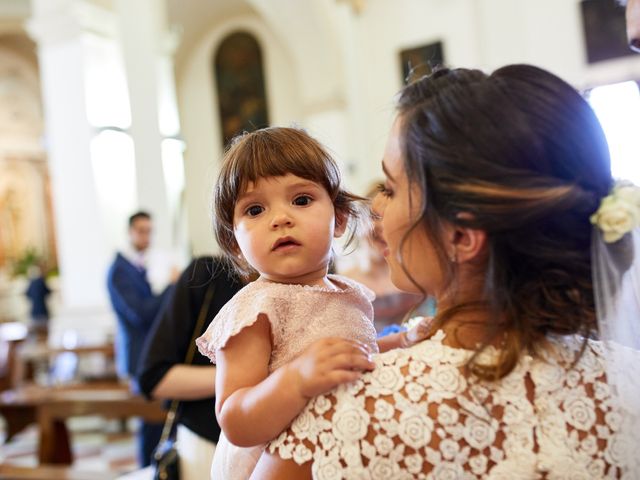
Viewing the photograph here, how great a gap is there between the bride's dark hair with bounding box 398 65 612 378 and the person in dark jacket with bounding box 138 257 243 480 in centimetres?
130

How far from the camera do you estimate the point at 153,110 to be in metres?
7.10

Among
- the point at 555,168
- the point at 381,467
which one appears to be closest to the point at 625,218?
the point at 555,168

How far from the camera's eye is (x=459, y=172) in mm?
1104

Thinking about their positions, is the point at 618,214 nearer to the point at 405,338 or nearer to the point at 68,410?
the point at 405,338

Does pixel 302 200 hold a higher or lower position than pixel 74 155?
lower

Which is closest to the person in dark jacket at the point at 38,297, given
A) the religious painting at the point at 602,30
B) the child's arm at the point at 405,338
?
the religious painting at the point at 602,30

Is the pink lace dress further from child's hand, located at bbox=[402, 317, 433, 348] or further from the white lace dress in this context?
the white lace dress

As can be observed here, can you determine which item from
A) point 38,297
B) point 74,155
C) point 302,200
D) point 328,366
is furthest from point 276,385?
point 38,297

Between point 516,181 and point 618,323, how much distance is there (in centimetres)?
36

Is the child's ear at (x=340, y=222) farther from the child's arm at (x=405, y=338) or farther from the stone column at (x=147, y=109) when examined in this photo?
→ the stone column at (x=147, y=109)

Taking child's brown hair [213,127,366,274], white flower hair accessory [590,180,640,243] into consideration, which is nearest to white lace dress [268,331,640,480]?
white flower hair accessory [590,180,640,243]

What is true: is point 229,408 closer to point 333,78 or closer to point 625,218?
point 625,218

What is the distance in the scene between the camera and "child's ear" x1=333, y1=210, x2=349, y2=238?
1.70 m

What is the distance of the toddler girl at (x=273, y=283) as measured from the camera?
4.33 ft
